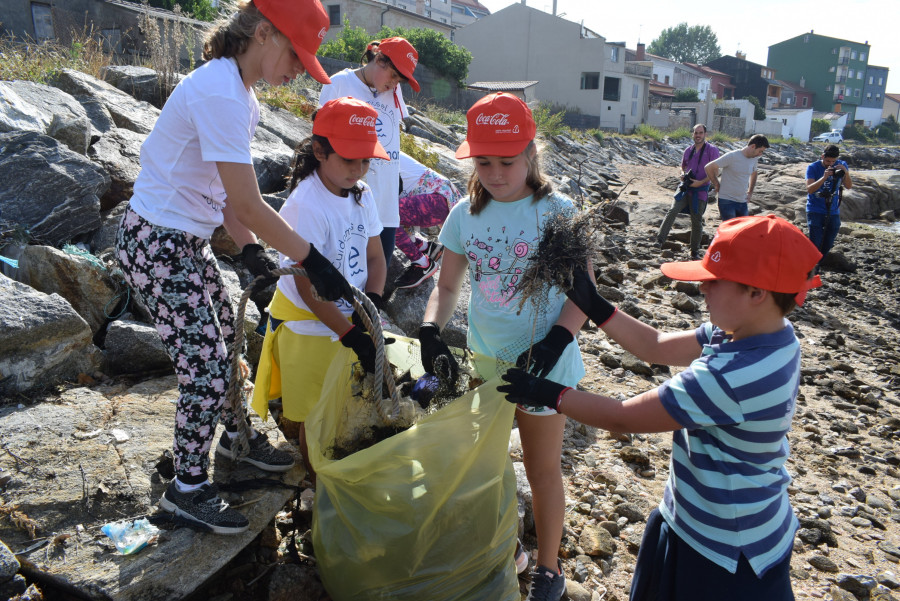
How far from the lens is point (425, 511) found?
163cm

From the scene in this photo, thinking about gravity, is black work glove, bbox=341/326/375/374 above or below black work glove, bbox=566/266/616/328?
below

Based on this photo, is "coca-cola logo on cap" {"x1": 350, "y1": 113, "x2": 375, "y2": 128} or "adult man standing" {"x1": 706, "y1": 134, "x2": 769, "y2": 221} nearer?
"coca-cola logo on cap" {"x1": 350, "y1": 113, "x2": 375, "y2": 128}

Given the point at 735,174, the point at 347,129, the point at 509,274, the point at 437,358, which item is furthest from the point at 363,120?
the point at 735,174

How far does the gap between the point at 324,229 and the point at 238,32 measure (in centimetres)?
70

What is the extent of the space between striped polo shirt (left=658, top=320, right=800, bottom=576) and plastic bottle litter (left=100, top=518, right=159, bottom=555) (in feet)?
5.09

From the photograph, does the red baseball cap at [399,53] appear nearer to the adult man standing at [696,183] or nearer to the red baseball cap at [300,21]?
the red baseball cap at [300,21]

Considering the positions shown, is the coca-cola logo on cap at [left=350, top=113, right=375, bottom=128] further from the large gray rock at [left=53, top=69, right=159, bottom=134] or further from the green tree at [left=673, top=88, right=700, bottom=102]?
the green tree at [left=673, top=88, right=700, bottom=102]

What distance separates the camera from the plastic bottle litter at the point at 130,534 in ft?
5.92

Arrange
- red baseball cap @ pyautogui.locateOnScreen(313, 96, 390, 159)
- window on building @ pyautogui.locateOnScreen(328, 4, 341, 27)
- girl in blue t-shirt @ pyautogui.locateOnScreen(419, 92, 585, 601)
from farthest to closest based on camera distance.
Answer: window on building @ pyautogui.locateOnScreen(328, 4, 341, 27), red baseball cap @ pyautogui.locateOnScreen(313, 96, 390, 159), girl in blue t-shirt @ pyautogui.locateOnScreen(419, 92, 585, 601)

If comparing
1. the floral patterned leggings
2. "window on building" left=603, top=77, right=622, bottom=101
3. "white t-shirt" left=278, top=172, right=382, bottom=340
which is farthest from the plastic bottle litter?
"window on building" left=603, top=77, right=622, bottom=101

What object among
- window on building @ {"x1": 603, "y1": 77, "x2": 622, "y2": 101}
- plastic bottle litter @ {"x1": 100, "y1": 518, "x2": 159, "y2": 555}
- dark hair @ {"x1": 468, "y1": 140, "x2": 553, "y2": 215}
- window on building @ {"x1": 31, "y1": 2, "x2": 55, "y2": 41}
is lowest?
plastic bottle litter @ {"x1": 100, "y1": 518, "x2": 159, "y2": 555}

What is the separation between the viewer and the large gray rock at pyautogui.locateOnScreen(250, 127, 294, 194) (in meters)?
4.91

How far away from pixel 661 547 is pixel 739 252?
0.81m

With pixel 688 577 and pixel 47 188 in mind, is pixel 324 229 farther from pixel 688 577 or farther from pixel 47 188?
pixel 47 188
